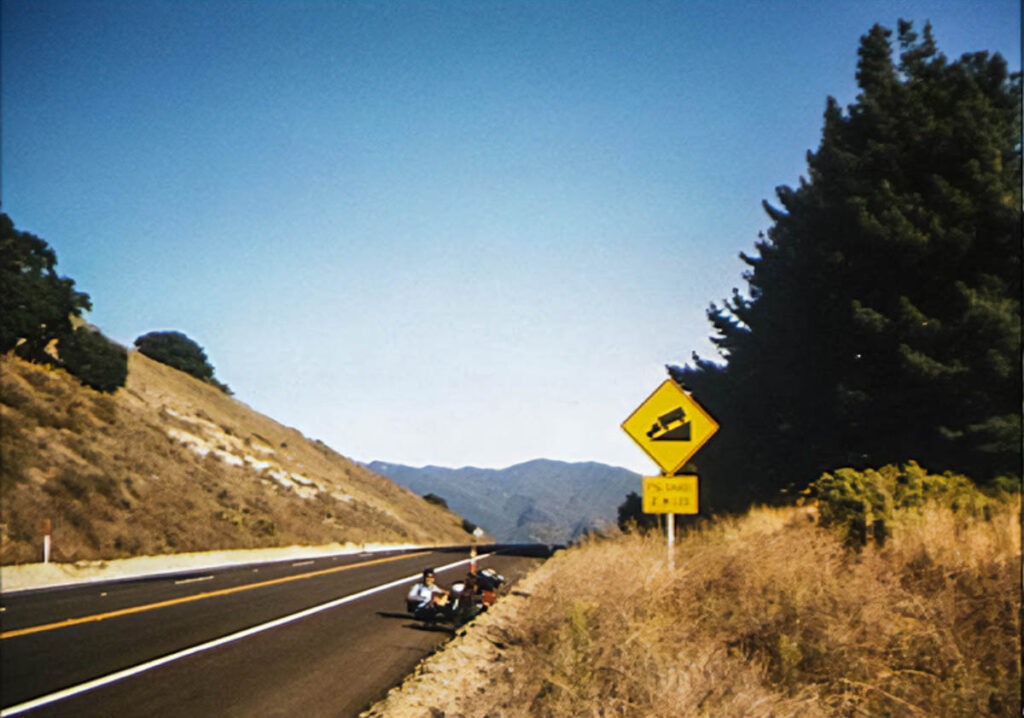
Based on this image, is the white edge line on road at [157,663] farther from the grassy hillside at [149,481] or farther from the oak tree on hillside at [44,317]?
the oak tree on hillside at [44,317]

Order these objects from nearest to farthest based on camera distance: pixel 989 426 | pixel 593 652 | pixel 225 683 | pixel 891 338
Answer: pixel 593 652 < pixel 225 683 < pixel 989 426 < pixel 891 338

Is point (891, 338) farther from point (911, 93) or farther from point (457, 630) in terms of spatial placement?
point (457, 630)

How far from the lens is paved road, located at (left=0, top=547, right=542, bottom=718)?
6.16m

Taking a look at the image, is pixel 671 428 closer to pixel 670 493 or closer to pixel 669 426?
pixel 669 426

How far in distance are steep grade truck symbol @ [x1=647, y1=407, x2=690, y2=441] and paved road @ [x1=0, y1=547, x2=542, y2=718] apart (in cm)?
413

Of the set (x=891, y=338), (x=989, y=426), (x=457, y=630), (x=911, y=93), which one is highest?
(x=911, y=93)

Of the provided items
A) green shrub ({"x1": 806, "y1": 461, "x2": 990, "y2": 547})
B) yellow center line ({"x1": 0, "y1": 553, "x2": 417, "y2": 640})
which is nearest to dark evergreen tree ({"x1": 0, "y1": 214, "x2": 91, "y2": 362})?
yellow center line ({"x1": 0, "y1": 553, "x2": 417, "y2": 640})

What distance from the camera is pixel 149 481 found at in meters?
29.5

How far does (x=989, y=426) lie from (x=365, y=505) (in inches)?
1650

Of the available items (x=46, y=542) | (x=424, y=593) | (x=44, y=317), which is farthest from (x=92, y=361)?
(x=424, y=593)

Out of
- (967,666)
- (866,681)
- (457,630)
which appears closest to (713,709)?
(866,681)

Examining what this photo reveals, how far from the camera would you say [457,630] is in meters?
10.2

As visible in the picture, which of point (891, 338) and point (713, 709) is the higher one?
point (891, 338)

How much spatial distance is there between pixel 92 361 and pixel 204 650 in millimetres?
34157
